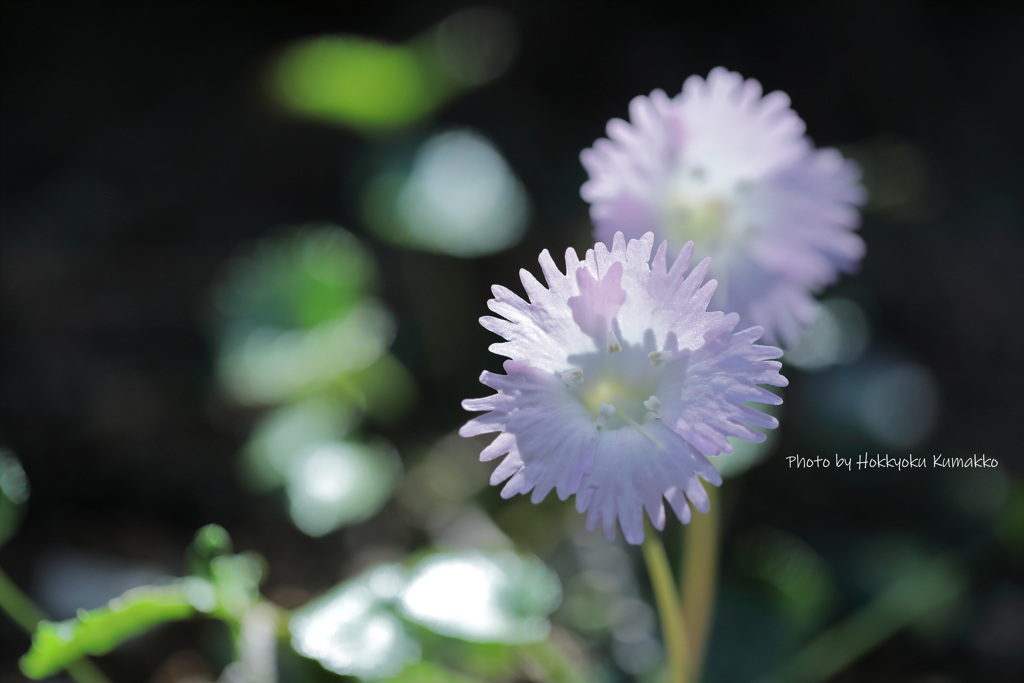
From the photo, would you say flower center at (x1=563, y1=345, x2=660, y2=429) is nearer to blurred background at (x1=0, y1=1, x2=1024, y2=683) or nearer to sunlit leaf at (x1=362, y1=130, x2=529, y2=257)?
blurred background at (x1=0, y1=1, x2=1024, y2=683)

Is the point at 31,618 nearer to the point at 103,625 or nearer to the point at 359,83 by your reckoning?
the point at 103,625

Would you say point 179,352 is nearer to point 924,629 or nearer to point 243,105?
point 243,105

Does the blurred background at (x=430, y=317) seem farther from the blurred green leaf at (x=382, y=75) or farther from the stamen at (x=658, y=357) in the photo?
the stamen at (x=658, y=357)

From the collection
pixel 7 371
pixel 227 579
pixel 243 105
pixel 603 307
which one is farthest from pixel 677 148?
pixel 243 105

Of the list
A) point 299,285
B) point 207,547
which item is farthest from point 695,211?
point 299,285

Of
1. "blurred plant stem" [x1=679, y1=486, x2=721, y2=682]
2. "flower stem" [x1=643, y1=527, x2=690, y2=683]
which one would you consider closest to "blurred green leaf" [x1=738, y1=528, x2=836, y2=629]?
"blurred plant stem" [x1=679, y1=486, x2=721, y2=682]

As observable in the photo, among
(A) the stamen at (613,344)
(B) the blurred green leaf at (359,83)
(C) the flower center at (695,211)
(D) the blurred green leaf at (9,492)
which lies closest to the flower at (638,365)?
(A) the stamen at (613,344)
